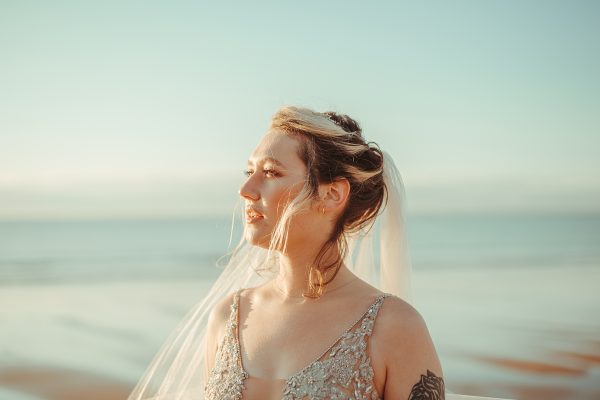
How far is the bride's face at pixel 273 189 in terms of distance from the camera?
7.26ft

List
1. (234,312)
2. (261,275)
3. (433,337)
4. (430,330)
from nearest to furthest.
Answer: (234,312) → (261,275) → (433,337) → (430,330)

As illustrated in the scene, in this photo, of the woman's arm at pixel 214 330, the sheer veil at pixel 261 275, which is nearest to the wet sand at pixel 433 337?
the sheer veil at pixel 261 275

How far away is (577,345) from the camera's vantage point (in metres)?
7.37

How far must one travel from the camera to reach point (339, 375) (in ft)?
6.75

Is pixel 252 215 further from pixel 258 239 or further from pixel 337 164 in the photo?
pixel 337 164

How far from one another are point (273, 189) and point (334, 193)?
0.22 meters

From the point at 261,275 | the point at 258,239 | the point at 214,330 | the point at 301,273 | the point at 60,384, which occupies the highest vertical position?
the point at 258,239

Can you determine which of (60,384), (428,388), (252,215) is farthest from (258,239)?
(60,384)

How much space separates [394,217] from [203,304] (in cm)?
83

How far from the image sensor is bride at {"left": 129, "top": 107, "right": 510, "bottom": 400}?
2057 mm

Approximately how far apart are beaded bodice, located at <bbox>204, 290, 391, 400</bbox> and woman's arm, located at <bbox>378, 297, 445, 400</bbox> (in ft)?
0.19

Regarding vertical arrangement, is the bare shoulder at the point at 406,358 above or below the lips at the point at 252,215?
below

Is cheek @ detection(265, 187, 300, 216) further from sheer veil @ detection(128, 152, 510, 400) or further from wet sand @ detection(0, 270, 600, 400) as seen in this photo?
wet sand @ detection(0, 270, 600, 400)

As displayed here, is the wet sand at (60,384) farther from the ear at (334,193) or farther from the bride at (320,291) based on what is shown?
the ear at (334,193)
